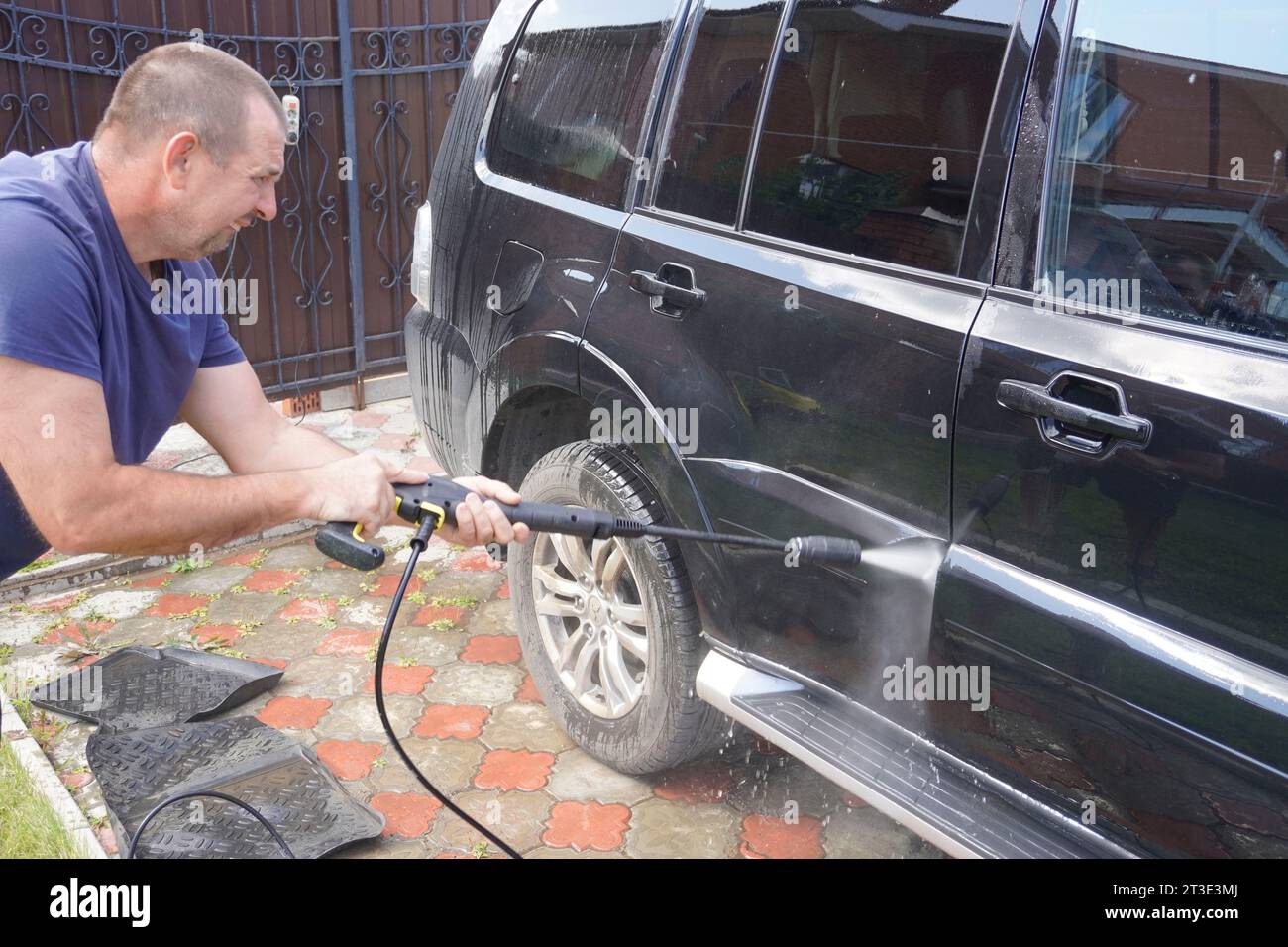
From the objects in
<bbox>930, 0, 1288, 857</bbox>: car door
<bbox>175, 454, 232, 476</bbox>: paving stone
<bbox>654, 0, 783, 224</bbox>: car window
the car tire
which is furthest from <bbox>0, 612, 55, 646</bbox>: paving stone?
<bbox>930, 0, 1288, 857</bbox>: car door

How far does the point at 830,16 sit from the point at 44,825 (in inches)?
108

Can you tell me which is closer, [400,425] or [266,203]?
[266,203]

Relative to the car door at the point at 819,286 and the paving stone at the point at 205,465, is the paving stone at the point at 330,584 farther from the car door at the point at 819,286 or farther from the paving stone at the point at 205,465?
the car door at the point at 819,286

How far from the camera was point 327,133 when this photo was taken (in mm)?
5906

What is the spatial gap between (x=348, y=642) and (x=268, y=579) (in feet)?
2.32

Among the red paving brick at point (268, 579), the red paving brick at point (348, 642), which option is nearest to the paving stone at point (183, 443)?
the red paving brick at point (268, 579)

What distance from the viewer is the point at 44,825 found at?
281 centimetres

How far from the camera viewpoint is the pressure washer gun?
202 cm

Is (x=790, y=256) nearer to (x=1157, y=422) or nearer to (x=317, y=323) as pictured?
(x=1157, y=422)

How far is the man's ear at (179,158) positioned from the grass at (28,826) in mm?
1737

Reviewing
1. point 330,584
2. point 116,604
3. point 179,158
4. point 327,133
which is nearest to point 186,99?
point 179,158

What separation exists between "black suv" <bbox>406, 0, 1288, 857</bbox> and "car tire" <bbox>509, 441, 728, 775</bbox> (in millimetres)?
13

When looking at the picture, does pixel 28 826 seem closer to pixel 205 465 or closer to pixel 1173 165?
pixel 205 465
